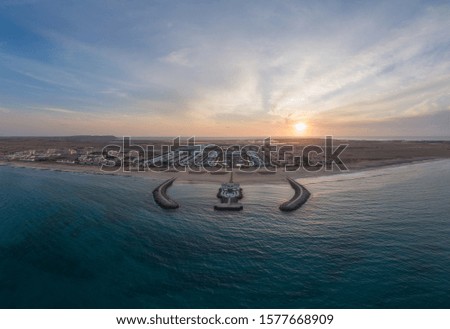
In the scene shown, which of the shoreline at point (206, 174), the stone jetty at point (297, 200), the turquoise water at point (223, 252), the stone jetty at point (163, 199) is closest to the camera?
the turquoise water at point (223, 252)

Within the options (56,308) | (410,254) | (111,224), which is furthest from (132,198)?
(410,254)

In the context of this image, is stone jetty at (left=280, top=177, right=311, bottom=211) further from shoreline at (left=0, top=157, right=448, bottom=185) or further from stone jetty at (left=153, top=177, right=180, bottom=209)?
stone jetty at (left=153, top=177, right=180, bottom=209)

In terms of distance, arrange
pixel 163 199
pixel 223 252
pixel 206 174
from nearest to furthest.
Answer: pixel 223 252, pixel 163 199, pixel 206 174

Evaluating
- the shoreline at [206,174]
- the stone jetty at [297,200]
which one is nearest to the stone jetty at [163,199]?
the shoreline at [206,174]

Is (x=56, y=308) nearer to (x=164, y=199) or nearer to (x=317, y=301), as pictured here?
(x=317, y=301)

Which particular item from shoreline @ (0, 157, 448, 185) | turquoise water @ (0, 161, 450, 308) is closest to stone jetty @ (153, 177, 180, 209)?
turquoise water @ (0, 161, 450, 308)

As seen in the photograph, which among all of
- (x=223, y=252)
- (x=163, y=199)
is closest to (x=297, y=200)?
(x=223, y=252)

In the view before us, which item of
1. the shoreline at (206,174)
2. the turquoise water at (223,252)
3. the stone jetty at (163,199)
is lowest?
the turquoise water at (223,252)

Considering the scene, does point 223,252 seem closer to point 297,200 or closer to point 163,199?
point 163,199

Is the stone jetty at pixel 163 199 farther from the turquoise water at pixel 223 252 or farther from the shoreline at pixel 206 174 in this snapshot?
the shoreline at pixel 206 174
